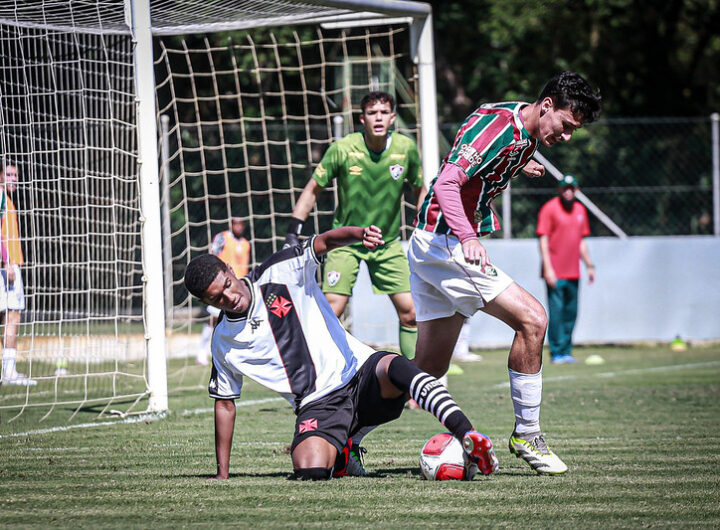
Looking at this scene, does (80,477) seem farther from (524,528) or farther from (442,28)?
(442,28)

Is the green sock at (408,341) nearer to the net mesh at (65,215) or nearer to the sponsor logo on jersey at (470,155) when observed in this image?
the net mesh at (65,215)

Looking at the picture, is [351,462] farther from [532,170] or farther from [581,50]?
[581,50]

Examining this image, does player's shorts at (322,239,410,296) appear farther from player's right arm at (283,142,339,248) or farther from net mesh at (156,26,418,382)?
net mesh at (156,26,418,382)

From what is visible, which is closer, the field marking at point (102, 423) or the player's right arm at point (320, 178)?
the field marking at point (102, 423)

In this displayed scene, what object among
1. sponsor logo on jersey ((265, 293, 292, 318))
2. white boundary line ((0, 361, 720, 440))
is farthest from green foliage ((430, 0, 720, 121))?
sponsor logo on jersey ((265, 293, 292, 318))

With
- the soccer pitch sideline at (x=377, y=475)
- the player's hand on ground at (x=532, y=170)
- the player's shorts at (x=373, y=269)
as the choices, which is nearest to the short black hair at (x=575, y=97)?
the player's hand on ground at (x=532, y=170)

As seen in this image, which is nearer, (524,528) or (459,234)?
(524,528)

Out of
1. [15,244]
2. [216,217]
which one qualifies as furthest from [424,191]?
[216,217]

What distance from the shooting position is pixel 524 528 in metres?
3.65

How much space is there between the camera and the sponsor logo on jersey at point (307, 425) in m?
4.84

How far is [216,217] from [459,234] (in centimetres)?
1015

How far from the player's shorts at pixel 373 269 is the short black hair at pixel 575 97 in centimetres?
287

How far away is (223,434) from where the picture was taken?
15.6 feet

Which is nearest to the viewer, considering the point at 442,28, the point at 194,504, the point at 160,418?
the point at 194,504
